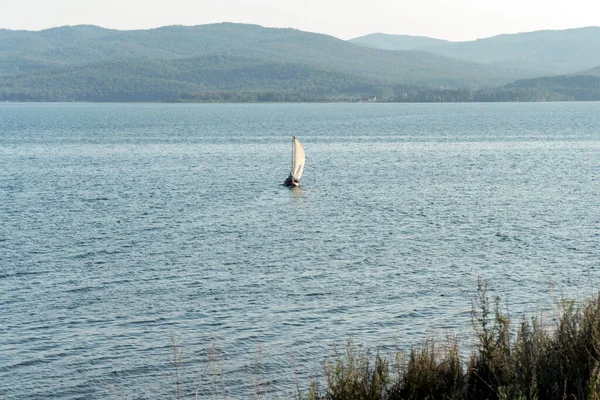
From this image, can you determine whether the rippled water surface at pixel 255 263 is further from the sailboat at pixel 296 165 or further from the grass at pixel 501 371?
the grass at pixel 501 371

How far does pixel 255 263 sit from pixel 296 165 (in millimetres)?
31423

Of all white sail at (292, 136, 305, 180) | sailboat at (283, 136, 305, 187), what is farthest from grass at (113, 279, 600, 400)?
white sail at (292, 136, 305, 180)

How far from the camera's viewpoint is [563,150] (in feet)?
320

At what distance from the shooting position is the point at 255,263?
36.6 meters

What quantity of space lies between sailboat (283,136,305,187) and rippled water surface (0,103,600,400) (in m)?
1.15

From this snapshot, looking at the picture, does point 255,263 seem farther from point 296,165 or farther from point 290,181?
point 296,165

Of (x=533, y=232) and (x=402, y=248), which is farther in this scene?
(x=533, y=232)

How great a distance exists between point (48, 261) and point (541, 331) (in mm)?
25655

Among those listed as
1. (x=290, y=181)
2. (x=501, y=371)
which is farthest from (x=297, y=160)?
(x=501, y=371)

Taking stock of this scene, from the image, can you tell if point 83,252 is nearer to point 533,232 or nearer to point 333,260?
point 333,260

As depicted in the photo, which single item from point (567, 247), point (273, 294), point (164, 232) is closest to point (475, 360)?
point (273, 294)

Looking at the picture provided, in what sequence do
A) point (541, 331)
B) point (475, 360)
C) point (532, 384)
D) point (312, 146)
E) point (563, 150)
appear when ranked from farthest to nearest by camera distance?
point (312, 146) → point (563, 150) → point (475, 360) → point (541, 331) → point (532, 384)

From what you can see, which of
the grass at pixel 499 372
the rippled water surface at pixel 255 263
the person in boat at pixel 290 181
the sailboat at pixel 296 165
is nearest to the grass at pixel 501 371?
the grass at pixel 499 372

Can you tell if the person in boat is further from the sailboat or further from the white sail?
the white sail
